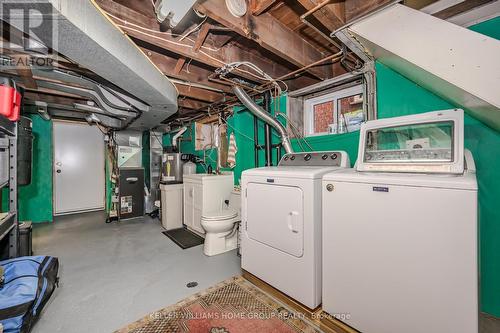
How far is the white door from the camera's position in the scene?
179 inches

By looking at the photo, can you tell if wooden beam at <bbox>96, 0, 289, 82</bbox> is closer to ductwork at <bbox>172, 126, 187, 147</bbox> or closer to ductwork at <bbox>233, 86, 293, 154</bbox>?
ductwork at <bbox>233, 86, 293, 154</bbox>

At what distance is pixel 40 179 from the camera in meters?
4.18

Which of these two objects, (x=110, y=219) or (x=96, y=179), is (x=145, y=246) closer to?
(x=110, y=219)

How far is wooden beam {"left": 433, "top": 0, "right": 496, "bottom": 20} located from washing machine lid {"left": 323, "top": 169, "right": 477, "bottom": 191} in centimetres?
119

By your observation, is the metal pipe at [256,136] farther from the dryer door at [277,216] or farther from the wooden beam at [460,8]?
the wooden beam at [460,8]

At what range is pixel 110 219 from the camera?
4.21 m

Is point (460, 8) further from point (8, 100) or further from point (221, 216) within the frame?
point (8, 100)

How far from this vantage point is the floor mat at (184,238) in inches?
117

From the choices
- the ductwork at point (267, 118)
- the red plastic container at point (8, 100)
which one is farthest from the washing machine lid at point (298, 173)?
the red plastic container at point (8, 100)

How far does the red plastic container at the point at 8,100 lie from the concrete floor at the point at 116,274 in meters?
1.63

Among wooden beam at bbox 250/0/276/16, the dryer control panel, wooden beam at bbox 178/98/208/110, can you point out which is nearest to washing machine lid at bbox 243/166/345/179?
the dryer control panel

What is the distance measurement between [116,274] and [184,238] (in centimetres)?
110

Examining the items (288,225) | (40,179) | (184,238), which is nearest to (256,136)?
(288,225)

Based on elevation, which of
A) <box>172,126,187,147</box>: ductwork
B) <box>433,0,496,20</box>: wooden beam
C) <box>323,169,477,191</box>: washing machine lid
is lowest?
<box>323,169,477,191</box>: washing machine lid
